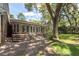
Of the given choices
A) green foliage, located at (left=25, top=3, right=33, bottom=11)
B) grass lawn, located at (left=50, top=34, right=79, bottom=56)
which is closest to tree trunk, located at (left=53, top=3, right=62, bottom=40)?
grass lawn, located at (left=50, top=34, right=79, bottom=56)

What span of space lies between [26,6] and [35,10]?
91mm

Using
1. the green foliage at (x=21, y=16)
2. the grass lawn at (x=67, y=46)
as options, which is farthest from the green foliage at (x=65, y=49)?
the green foliage at (x=21, y=16)

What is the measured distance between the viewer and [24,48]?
2.23 meters

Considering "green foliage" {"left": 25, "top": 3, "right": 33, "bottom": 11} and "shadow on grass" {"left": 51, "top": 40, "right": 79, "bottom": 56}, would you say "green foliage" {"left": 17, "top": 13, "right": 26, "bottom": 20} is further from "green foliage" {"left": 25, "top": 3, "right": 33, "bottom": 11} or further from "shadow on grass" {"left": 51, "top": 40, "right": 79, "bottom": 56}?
"shadow on grass" {"left": 51, "top": 40, "right": 79, "bottom": 56}

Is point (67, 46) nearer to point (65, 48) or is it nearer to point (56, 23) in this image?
point (65, 48)

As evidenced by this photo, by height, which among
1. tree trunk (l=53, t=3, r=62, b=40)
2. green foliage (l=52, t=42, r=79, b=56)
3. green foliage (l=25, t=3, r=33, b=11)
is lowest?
green foliage (l=52, t=42, r=79, b=56)

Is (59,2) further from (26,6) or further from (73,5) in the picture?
(26,6)

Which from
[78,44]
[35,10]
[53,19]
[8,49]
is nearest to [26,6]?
[35,10]

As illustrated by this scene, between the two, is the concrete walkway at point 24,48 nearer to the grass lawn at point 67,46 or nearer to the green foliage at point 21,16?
the grass lawn at point 67,46

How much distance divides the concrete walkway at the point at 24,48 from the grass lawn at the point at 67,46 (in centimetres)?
7

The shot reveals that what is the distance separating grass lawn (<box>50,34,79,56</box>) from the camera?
222 cm

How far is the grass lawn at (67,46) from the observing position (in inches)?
87.6

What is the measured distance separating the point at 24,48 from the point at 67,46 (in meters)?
0.39

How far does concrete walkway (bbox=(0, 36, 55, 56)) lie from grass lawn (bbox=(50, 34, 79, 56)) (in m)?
0.07
